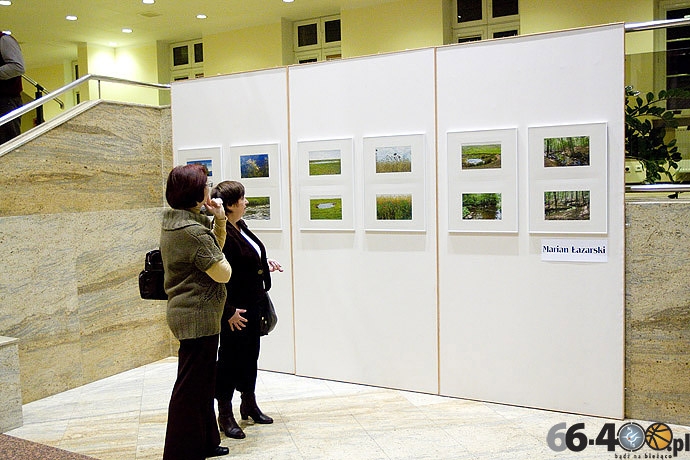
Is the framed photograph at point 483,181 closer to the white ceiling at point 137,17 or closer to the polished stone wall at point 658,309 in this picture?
the polished stone wall at point 658,309

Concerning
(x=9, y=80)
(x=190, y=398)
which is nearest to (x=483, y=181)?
(x=190, y=398)

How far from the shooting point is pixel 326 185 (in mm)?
5621

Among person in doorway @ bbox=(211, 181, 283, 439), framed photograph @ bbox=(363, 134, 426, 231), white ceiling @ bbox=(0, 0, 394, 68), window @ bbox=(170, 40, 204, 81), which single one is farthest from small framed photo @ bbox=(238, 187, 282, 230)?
window @ bbox=(170, 40, 204, 81)

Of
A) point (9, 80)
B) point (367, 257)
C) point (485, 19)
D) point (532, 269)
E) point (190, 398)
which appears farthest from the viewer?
point (485, 19)

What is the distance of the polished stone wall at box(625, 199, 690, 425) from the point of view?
444 centimetres

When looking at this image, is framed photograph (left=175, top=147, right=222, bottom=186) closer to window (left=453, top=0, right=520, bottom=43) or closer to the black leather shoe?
the black leather shoe

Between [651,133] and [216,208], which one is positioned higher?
[651,133]

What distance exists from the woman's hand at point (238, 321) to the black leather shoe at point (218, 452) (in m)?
0.74

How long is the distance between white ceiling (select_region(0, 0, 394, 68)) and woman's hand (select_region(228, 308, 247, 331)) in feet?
28.6

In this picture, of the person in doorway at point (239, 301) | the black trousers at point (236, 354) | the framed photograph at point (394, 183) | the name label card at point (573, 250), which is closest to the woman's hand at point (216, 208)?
the person in doorway at point (239, 301)

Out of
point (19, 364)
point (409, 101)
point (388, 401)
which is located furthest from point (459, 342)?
point (19, 364)

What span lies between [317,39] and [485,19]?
331cm

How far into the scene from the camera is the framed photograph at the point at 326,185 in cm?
552

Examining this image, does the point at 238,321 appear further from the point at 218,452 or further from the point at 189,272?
the point at 218,452
